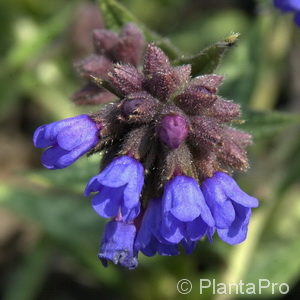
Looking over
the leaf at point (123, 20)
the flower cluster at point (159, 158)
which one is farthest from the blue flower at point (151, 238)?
the leaf at point (123, 20)

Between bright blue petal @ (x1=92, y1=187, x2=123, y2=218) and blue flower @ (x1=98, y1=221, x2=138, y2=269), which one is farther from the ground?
bright blue petal @ (x1=92, y1=187, x2=123, y2=218)

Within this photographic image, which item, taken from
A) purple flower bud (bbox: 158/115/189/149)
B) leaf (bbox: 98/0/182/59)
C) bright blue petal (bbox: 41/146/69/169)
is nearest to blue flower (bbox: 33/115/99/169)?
bright blue petal (bbox: 41/146/69/169)

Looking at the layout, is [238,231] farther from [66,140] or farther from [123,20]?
[123,20]

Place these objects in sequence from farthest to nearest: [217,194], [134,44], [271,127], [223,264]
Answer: [223,264] → [271,127] → [134,44] → [217,194]

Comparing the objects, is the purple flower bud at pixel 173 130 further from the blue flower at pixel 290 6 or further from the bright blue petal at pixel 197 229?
the blue flower at pixel 290 6

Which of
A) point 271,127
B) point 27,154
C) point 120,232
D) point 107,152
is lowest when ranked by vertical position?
point 27,154

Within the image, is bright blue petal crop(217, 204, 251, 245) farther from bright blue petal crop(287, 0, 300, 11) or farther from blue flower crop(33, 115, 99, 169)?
bright blue petal crop(287, 0, 300, 11)

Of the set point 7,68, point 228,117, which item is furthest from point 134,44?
point 7,68

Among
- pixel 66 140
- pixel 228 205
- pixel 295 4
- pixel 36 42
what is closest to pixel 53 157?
pixel 66 140

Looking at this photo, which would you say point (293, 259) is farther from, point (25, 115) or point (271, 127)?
point (25, 115)
